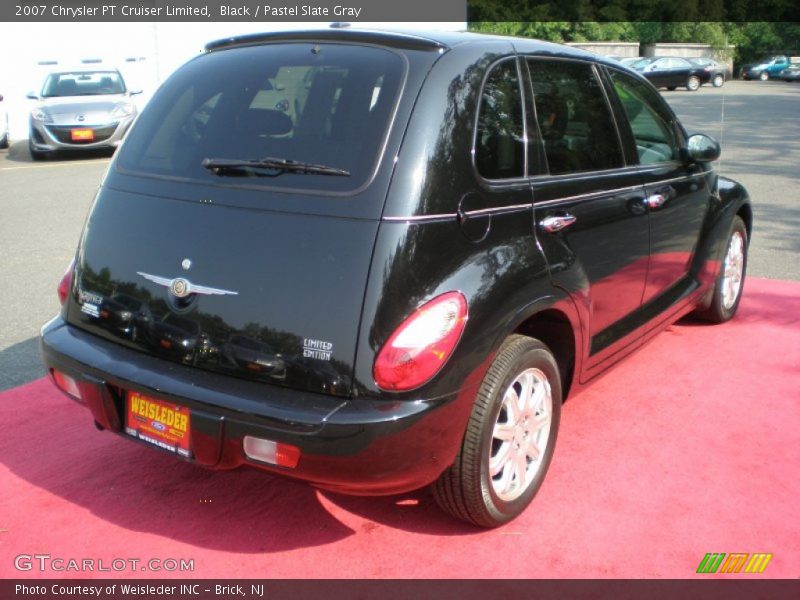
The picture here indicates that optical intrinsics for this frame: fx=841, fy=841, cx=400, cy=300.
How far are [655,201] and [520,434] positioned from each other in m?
1.64

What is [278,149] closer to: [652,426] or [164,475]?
[164,475]

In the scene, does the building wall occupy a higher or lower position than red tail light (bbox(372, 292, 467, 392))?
higher

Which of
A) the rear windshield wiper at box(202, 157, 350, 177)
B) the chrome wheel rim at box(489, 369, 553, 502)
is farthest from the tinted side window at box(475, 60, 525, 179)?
the chrome wheel rim at box(489, 369, 553, 502)

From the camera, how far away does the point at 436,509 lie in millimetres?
3475

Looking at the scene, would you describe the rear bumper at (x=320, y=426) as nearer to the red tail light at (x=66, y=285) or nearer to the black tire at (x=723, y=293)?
the red tail light at (x=66, y=285)

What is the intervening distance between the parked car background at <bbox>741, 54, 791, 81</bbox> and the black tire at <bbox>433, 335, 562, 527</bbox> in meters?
52.0

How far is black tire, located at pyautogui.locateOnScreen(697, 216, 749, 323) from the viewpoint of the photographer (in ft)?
18.1

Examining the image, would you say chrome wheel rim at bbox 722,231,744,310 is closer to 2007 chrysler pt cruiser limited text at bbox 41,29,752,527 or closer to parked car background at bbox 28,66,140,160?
2007 chrysler pt cruiser limited text at bbox 41,29,752,527

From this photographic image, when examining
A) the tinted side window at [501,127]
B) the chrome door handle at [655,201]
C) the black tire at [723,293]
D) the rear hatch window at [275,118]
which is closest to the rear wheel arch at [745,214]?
the black tire at [723,293]

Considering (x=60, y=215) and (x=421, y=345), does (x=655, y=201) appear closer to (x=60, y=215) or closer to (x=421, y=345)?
(x=421, y=345)

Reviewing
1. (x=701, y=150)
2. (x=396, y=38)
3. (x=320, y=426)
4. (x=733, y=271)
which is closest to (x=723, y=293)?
(x=733, y=271)

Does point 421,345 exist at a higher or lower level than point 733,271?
higher

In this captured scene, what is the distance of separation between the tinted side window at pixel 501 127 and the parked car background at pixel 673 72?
36787mm

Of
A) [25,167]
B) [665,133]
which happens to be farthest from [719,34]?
[665,133]
